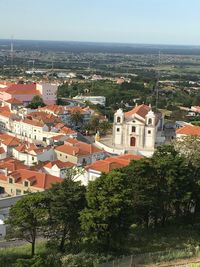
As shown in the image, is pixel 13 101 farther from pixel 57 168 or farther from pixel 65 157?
pixel 57 168

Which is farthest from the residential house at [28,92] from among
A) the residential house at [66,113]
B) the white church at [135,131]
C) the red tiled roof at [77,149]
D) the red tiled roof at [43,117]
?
the red tiled roof at [77,149]

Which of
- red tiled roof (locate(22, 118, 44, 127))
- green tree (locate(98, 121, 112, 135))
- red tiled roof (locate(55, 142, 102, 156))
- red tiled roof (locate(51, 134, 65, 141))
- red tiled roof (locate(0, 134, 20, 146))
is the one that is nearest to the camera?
red tiled roof (locate(55, 142, 102, 156))

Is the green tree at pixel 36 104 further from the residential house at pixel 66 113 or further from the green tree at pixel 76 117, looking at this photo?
the green tree at pixel 76 117

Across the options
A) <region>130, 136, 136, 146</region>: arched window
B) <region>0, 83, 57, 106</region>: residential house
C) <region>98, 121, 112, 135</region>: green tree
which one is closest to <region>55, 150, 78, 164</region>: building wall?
<region>130, 136, 136, 146</region>: arched window

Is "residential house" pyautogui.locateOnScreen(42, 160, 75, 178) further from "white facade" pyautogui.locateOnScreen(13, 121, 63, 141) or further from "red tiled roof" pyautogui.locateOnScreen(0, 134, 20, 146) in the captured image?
"white facade" pyautogui.locateOnScreen(13, 121, 63, 141)

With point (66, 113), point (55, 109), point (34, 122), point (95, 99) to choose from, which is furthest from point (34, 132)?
point (95, 99)

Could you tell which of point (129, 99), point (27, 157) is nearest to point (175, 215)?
point (27, 157)

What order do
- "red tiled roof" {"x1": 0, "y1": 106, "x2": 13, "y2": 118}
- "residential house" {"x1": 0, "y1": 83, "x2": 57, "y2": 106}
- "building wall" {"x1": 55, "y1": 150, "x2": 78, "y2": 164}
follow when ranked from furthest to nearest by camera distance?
"residential house" {"x1": 0, "y1": 83, "x2": 57, "y2": 106}
"red tiled roof" {"x1": 0, "y1": 106, "x2": 13, "y2": 118}
"building wall" {"x1": 55, "y1": 150, "x2": 78, "y2": 164}
